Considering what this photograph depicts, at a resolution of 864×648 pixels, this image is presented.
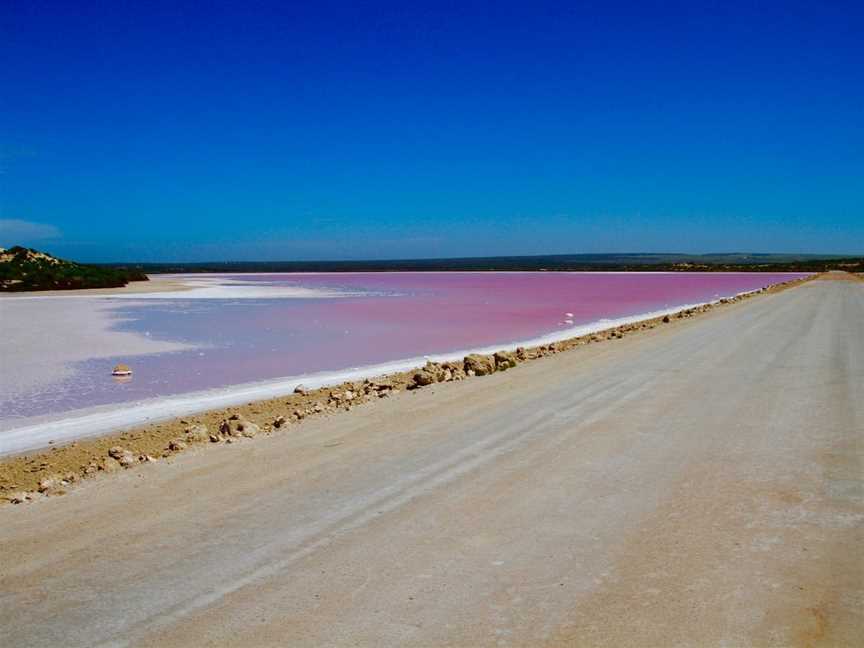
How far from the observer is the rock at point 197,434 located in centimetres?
626

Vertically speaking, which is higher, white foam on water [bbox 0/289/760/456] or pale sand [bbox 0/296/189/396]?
pale sand [bbox 0/296/189/396]

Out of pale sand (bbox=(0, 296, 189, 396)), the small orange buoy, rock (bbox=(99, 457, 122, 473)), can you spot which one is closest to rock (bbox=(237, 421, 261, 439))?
rock (bbox=(99, 457, 122, 473))

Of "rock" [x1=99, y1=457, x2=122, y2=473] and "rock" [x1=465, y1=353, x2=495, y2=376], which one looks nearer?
"rock" [x1=99, y1=457, x2=122, y2=473]

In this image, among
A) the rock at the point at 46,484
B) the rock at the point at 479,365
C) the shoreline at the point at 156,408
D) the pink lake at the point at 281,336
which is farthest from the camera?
the rock at the point at 479,365

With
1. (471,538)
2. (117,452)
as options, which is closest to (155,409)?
(117,452)

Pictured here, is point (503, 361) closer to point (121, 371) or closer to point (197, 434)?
point (197, 434)

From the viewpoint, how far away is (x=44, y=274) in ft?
117

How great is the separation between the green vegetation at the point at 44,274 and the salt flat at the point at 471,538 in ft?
111

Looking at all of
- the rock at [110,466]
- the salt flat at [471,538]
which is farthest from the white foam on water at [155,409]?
the salt flat at [471,538]

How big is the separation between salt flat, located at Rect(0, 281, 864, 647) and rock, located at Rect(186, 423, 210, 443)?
76 centimetres

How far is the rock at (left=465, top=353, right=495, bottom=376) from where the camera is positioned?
9797mm

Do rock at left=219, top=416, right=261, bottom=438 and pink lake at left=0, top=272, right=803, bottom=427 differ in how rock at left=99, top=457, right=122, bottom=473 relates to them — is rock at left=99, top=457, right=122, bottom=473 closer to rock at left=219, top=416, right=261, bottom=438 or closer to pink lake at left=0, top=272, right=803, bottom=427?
rock at left=219, top=416, right=261, bottom=438

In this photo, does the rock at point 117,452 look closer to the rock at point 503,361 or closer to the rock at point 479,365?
the rock at point 479,365

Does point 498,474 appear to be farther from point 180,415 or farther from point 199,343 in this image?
point 199,343
